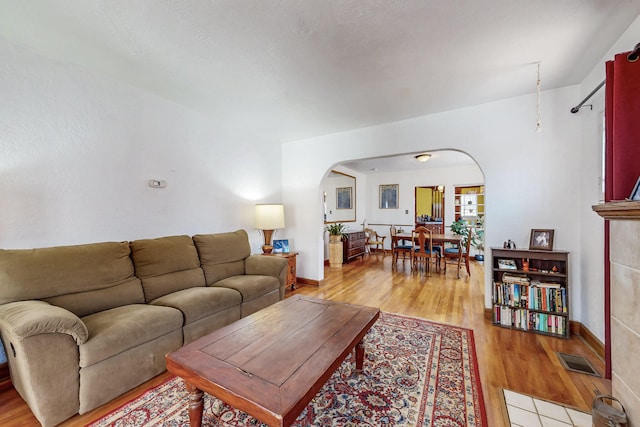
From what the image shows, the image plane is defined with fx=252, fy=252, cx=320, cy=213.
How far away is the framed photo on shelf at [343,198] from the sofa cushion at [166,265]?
4.69m

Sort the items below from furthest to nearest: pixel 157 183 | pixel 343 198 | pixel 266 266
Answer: pixel 343 198 → pixel 266 266 → pixel 157 183

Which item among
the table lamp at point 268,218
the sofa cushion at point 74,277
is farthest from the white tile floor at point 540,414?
the table lamp at point 268,218

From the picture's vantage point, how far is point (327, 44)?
1877mm

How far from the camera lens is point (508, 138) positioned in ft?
9.31

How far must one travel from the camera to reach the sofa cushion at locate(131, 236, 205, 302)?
233 centimetres

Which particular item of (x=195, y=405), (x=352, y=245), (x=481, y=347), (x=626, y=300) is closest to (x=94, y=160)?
(x=195, y=405)

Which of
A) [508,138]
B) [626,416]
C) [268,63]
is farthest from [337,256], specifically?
[626,416]

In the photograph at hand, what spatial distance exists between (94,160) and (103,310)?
1.34 m

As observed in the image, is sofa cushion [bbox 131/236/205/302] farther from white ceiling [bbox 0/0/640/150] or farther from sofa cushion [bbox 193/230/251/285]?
white ceiling [bbox 0/0/640/150]

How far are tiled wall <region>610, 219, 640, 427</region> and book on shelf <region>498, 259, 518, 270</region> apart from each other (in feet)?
4.88

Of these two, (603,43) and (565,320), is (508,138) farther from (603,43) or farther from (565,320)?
(565,320)

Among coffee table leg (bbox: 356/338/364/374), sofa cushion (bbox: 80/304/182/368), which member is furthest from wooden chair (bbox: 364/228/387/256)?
sofa cushion (bbox: 80/304/182/368)

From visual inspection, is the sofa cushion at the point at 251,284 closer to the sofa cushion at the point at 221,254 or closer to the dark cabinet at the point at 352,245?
the sofa cushion at the point at 221,254

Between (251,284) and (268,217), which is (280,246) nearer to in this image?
(268,217)
